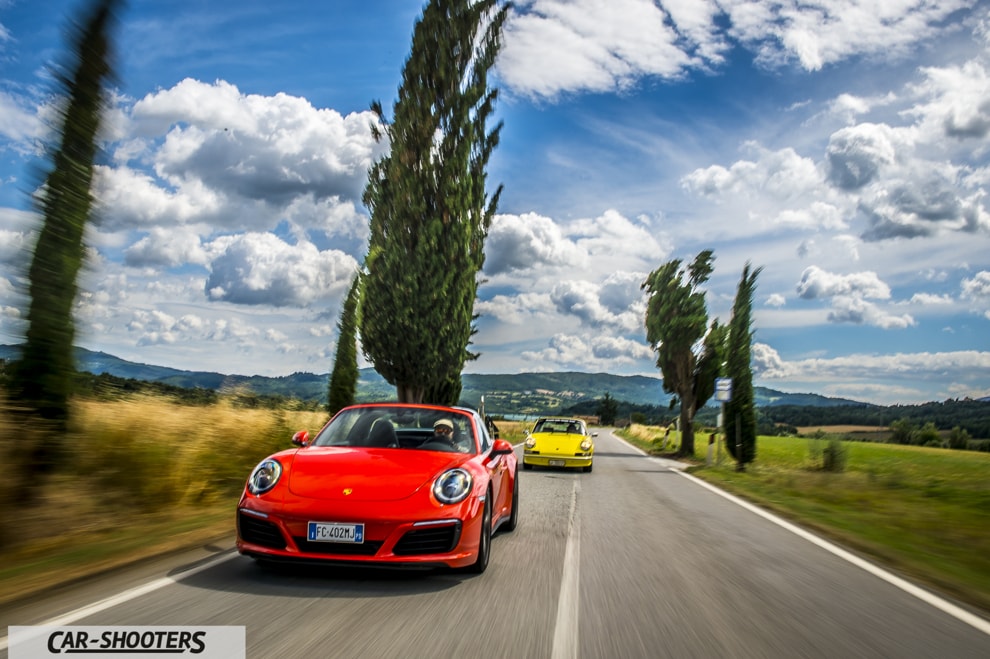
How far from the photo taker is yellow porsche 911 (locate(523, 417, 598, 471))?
19562 millimetres

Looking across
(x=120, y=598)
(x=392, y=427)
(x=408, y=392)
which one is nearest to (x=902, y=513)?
(x=392, y=427)

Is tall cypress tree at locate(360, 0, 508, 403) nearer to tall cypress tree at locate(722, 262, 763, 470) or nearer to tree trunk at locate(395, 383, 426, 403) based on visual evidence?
tree trunk at locate(395, 383, 426, 403)

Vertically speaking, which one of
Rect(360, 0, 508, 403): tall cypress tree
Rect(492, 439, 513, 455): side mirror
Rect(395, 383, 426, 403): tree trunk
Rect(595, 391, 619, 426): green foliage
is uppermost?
Rect(360, 0, 508, 403): tall cypress tree

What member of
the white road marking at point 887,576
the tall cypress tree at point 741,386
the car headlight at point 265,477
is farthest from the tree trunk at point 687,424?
the car headlight at point 265,477

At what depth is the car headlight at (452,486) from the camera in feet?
19.2

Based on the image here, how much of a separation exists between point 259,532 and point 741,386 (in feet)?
74.1

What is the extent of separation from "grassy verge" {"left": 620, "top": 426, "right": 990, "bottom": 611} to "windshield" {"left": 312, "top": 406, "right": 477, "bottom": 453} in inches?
167

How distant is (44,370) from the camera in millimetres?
7621

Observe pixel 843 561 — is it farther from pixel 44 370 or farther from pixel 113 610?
pixel 44 370

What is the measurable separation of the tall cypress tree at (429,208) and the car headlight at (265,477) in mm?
19918

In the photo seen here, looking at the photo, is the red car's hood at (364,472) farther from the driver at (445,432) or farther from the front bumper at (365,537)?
the driver at (445,432)

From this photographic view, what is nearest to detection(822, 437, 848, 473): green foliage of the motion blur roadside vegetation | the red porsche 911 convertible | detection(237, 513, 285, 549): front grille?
the motion blur roadside vegetation

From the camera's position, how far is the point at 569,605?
5344 millimetres

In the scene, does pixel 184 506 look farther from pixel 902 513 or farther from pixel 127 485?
pixel 902 513
